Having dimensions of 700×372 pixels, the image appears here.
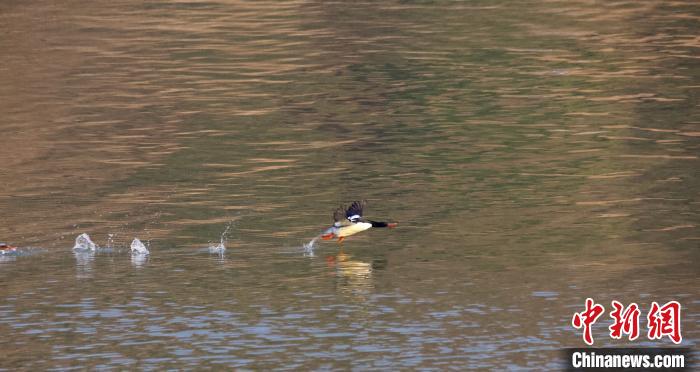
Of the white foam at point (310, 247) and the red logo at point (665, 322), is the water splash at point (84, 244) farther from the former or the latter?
the red logo at point (665, 322)

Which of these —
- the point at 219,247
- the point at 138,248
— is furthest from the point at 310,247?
the point at 138,248

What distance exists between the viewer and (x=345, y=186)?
3888cm

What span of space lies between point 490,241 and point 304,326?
7.72 meters

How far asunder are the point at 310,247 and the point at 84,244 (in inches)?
204

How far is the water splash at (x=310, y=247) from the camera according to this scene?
31.8m

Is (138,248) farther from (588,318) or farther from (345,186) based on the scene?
(588,318)

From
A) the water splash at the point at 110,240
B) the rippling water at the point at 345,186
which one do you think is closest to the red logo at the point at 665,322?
the rippling water at the point at 345,186

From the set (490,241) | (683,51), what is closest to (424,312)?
(490,241)

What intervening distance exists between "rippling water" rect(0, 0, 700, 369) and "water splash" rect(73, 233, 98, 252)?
1.95 ft

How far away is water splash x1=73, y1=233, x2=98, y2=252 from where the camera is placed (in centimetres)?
3291

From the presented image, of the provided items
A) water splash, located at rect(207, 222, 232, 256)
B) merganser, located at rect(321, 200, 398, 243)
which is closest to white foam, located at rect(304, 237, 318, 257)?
merganser, located at rect(321, 200, 398, 243)

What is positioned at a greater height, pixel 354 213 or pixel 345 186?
pixel 345 186

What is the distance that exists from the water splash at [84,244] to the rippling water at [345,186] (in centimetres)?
60

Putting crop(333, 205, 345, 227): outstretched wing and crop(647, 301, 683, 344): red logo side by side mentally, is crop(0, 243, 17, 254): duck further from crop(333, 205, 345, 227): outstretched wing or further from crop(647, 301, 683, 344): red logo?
crop(647, 301, 683, 344): red logo
